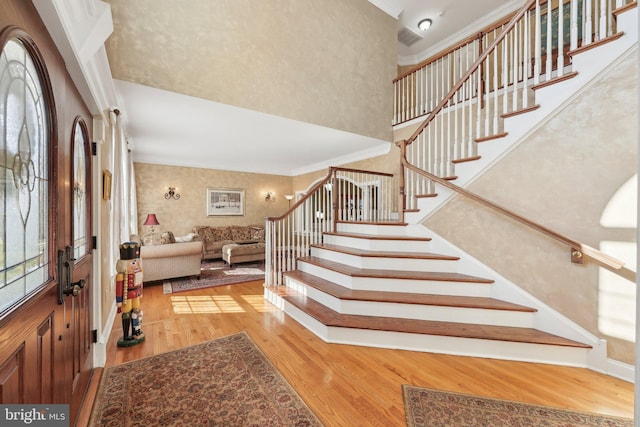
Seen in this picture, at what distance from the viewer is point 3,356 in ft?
2.62

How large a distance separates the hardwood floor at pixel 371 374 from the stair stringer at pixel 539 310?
0.50ft

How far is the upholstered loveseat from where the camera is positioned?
6020 mm

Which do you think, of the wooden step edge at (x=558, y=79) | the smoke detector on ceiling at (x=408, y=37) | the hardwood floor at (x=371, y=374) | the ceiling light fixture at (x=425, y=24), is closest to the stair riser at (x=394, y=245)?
the hardwood floor at (x=371, y=374)

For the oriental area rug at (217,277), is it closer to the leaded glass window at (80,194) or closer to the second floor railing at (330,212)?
the second floor railing at (330,212)

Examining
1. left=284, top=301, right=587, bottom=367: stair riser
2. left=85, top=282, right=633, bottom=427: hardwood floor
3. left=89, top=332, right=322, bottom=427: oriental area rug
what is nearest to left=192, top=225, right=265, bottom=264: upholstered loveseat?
left=85, top=282, right=633, bottom=427: hardwood floor

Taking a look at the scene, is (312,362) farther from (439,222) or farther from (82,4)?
(82,4)

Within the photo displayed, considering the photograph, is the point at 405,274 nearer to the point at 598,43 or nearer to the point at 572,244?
the point at 572,244

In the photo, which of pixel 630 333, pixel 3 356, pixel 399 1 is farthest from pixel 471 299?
pixel 399 1

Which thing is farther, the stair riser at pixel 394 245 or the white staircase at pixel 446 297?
the stair riser at pixel 394 245

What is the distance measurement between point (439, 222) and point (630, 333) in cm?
175

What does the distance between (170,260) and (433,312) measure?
14.5 ft

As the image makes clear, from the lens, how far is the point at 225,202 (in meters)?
7.47

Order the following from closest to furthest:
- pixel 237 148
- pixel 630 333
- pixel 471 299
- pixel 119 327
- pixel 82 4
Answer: pixel 82 4, pixel 630 333, pixel 471 299, pixel 119 327, pixel 237 148

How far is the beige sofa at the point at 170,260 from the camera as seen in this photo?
4.38 meters
